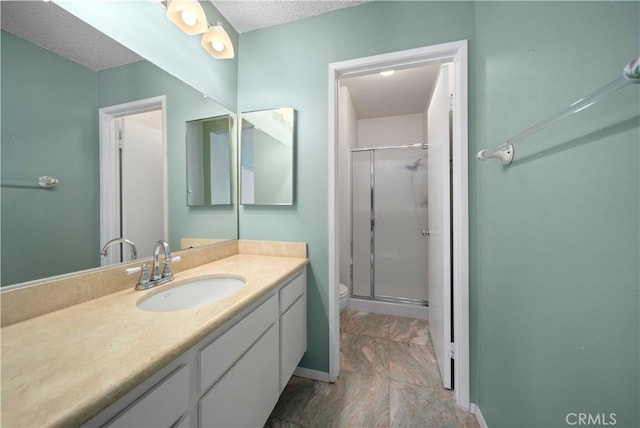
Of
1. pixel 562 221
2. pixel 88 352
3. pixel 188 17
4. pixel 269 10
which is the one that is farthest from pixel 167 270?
pixel 269 10

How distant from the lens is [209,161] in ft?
4.87

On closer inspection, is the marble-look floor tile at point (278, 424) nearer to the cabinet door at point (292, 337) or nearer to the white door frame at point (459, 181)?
the cabinet door at point (292, 337)

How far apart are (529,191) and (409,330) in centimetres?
178

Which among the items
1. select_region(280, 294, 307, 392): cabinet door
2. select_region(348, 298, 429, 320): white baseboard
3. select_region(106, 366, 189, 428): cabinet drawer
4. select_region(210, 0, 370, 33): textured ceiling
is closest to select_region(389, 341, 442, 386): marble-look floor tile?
select_region(348, 298, 429, 320): white baseboard

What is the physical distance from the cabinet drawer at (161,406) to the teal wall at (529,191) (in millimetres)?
990

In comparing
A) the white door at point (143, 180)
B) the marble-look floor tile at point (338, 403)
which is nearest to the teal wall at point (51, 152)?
the white door at point (143, 180)

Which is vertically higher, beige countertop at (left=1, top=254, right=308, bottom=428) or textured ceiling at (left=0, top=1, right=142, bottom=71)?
textured ceiling at (left=0, top=1, right=142, bottom=71)

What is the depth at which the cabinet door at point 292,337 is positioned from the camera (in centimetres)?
117

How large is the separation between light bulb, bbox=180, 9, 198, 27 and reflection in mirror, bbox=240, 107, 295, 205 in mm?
560

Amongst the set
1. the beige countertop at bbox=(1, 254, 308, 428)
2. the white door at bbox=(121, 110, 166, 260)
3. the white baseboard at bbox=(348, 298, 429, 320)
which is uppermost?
the white door at bbox=(121, 110, 166, 260)

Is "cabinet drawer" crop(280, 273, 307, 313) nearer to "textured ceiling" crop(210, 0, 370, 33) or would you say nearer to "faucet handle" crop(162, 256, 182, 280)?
"faucet handle" crop(162, 256, 182, 280)

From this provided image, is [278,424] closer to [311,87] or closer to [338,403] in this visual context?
[338,403]

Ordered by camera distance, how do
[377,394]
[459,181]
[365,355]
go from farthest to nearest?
[365,355], [377,394], [459,181]

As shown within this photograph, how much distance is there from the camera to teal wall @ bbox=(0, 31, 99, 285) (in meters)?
0.66
